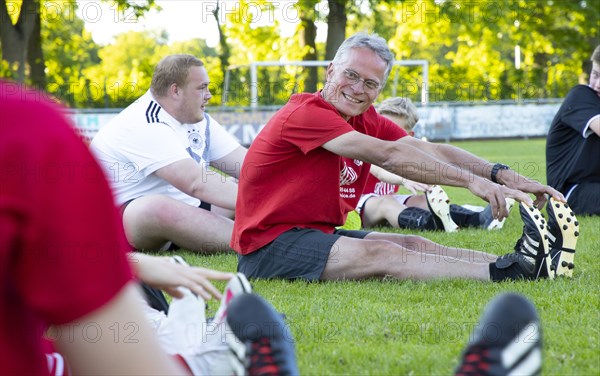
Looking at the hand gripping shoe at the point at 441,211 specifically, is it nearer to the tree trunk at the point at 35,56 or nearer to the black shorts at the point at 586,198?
the black shorts at the point at 586,198

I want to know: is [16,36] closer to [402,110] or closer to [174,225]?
[402,110]

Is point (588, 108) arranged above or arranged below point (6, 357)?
below

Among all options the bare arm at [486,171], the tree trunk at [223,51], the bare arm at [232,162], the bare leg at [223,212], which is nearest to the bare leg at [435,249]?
the bare arm at [486,171]

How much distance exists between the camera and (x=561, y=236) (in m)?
4.55

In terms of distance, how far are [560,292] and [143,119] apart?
3.30 meters

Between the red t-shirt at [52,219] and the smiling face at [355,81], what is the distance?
355 cm

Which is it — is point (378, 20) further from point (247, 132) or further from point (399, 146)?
point (399, 146)

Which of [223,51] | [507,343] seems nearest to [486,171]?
[507,343]

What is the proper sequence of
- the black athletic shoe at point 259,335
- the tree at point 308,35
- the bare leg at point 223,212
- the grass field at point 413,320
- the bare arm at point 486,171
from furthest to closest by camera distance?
the tree at point 308,35 < the bare leg at point 223,212 < the bare arm at point 486,171 < the grass field at point 413,320 < the black athletic shoe at point 259,335

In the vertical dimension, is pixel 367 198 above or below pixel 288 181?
below

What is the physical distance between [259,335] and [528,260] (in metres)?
3.08

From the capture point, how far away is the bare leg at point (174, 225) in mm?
5844

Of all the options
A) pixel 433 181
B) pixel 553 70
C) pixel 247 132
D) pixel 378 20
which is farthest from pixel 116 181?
pixel 553 70

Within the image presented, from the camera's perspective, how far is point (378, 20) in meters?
31.1
